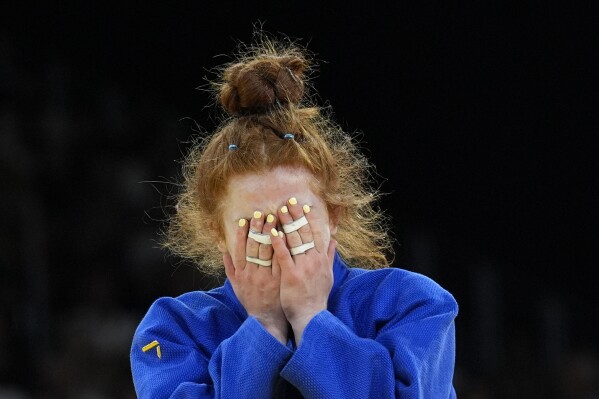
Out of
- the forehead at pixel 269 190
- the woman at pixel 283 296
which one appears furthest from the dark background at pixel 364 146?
the forehead at pixel 269 190

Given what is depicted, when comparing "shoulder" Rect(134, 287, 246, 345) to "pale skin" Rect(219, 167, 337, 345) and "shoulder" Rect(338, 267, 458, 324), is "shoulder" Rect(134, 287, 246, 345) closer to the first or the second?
"pale skin" Rect(219, 167, 337, 345)

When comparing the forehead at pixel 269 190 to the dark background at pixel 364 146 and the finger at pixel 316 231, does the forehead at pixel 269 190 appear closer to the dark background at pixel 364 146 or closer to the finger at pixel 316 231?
the finger at pixel 316 231

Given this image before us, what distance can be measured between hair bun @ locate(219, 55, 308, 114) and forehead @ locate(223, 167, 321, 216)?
142mm

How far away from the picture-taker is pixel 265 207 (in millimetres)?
1690

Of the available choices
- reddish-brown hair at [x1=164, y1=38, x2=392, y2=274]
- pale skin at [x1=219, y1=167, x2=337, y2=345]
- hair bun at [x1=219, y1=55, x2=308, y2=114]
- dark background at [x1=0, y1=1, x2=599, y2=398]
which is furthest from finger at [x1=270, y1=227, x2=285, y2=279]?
dark background at [x1=0, y1=1, x2=599, y2=398]

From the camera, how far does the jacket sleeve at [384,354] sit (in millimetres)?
1611

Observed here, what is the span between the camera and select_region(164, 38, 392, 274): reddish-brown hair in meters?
1.75

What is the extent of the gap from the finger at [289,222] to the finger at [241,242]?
0.20 ft

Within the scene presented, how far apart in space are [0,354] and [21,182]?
26.7 inches

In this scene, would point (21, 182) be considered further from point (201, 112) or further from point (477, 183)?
point (477, 183)

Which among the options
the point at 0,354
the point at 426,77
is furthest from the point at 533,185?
the point at 0,354

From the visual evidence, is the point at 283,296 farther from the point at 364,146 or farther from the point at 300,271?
the point at 364,146

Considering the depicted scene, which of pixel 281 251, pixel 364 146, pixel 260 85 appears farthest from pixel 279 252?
pixel 364 146

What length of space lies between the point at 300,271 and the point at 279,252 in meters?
0.05
